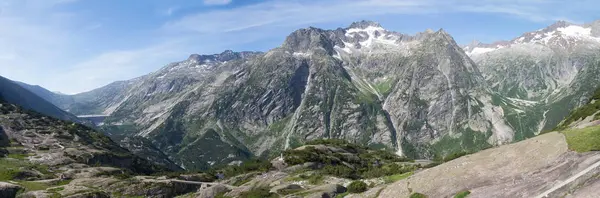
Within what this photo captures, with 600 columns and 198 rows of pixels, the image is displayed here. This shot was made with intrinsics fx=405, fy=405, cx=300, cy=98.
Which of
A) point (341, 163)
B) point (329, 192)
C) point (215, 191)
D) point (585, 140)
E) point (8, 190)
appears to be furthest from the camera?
point (341, 163)

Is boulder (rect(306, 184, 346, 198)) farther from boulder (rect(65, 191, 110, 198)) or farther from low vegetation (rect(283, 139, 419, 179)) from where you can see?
boulder (rect(65, 191, 110, 198))

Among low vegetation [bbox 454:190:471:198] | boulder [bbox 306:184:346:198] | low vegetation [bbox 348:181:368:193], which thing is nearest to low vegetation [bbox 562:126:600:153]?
low vegetation [bbox 454:190:471:198]

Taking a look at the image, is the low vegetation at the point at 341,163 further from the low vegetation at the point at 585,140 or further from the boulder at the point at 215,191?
the low vegetation at the point at 585,140

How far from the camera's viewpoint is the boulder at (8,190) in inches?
3748

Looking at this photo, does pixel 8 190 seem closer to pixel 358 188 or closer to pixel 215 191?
pixel 215 191

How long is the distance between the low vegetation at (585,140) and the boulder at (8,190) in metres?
112

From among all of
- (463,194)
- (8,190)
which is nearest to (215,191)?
(463,194)

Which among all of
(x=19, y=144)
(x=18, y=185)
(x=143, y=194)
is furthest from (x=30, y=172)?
(x=19, y=144)

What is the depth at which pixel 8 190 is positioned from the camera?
9706cm

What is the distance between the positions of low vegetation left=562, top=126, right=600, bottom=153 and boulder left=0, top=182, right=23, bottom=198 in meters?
112

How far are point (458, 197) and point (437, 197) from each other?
2.01m

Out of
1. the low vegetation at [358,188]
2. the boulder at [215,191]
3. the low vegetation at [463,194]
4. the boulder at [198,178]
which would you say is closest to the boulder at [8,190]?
the boulder at [198,178]

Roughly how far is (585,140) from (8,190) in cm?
11465

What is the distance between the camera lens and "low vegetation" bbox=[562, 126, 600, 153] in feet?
88.8
